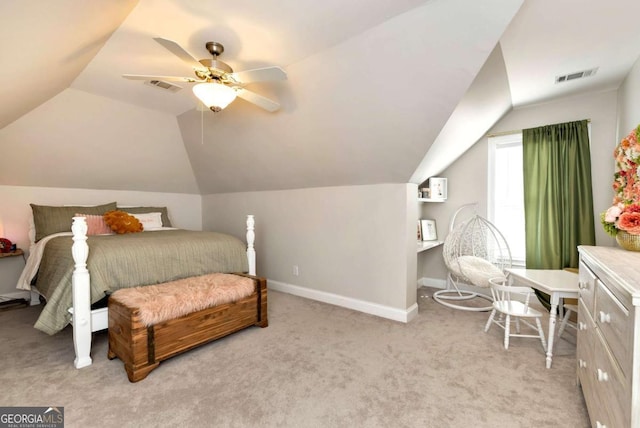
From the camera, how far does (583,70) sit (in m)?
2.55

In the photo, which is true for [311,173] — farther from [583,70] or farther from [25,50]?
[583,70]

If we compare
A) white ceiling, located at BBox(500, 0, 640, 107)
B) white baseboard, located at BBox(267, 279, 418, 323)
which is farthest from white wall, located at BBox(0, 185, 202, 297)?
white ceiling, located at BBox(500, 0, 640, 107)

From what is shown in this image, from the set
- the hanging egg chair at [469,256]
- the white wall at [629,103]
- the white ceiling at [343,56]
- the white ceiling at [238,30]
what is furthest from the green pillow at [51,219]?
the white wall at [629,103]

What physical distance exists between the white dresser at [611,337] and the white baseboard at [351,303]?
4.68ft

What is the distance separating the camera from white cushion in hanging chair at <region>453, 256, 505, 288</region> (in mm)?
3100

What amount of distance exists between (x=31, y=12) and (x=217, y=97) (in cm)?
96

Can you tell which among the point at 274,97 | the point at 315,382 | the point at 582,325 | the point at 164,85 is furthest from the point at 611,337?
the point at 164,85

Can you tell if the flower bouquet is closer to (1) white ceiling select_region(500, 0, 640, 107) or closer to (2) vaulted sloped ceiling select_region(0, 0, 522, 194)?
(1) white ceiling select_region(500, 0, 640, 107)

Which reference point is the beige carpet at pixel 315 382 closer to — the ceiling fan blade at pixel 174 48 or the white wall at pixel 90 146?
the white wall at pixel 90 146

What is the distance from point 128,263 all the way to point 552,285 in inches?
132

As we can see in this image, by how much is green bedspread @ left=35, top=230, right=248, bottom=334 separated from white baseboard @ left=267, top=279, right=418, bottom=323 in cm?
97

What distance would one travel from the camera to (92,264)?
2.22 metres

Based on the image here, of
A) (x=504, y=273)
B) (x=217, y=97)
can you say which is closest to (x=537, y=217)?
(x=504, y=273)

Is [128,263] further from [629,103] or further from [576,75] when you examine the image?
[629,103]
